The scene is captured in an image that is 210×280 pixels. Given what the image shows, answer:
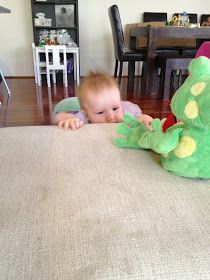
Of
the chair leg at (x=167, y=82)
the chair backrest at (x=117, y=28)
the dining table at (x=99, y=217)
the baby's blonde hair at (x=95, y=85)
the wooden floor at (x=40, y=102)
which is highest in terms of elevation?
the chair backrest at (x=117, y=28)

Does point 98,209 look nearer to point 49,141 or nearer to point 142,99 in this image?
point 49,141

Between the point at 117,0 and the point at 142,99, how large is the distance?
1931 millimetres

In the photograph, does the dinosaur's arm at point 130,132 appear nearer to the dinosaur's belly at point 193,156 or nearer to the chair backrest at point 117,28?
the dinosaur's belly at point 193,156

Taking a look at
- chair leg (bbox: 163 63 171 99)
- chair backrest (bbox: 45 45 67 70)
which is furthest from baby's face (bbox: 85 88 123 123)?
chair backrest (bbox: 45 45 67 70)

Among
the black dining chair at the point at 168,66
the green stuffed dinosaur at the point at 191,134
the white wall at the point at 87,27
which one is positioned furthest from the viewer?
the white wall at the point at 87,27

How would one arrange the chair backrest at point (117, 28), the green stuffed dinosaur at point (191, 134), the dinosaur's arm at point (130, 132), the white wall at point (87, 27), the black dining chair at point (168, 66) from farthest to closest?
the white wall at point (87, 27) < the chair backrest at point (117, 28) < the black dining chair at point (168, 66) < the dinosaur's arm at point (130, 132) < the green stuffed dinosaur at point (191, 134)

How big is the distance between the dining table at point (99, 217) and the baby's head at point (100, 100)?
1.04 feet

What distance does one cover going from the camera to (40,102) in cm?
226

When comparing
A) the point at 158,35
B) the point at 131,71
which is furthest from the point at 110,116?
the point at 131,71

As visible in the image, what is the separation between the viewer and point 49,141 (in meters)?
0.61

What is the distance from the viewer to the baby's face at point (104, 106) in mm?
839

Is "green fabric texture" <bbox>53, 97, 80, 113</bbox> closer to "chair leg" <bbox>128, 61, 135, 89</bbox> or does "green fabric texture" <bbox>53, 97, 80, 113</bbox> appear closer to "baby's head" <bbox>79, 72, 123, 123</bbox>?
"baby's head" <bbox>79, 72, 123, 123</bbox>

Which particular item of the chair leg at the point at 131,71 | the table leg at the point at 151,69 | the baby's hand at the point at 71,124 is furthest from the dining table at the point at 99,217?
the chair leg at the point at 131,71

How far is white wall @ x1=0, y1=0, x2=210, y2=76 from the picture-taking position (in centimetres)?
344
